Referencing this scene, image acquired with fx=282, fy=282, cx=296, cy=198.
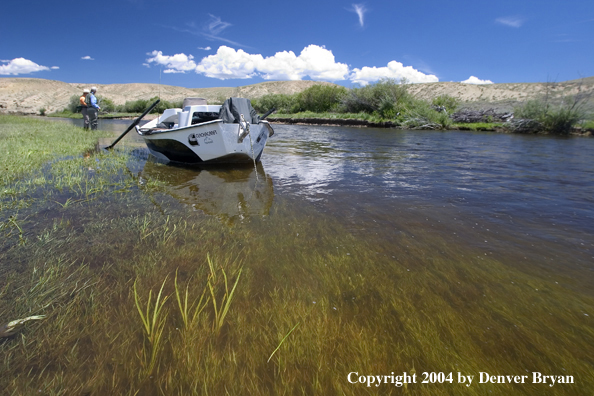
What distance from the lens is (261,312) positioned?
2.12 meters

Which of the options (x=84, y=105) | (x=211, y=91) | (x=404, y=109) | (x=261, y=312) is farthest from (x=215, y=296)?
(x=211, y=91)

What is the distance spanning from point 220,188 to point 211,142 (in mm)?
2045

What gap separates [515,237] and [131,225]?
4790 mm

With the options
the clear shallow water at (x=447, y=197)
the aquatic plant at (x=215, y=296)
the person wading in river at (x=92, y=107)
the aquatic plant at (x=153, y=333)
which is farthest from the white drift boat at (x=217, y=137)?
the person wading in river at (x=92, y=107)

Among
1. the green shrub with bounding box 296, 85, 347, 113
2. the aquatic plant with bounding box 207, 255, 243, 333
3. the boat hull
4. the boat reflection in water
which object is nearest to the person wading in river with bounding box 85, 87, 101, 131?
the boat hull

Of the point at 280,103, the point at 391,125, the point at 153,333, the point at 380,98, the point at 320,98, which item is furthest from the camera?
the point at 280,103

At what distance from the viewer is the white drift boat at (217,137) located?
720cm

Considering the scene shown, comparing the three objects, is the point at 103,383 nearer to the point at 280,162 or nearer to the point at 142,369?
the point at 142,369

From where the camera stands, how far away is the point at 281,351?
178 cm

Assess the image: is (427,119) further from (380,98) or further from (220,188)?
(220,188)

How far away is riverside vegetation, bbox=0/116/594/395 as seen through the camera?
1.60 m

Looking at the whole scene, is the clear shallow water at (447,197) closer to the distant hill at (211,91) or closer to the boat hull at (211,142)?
the boat hull at (211,142)

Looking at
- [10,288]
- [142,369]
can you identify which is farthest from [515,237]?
[10,288]

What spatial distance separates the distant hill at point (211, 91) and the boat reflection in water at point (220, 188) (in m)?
42.3
